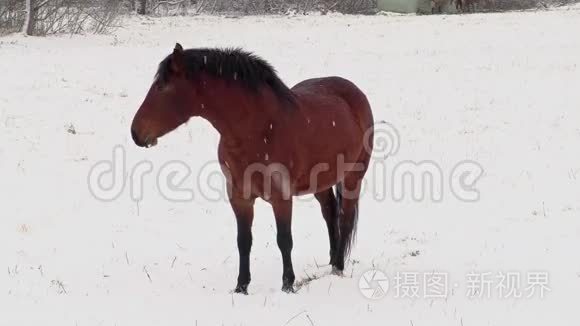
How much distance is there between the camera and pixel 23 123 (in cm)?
1009

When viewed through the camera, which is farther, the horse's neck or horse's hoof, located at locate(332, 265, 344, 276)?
horse's hoof, located at locate(332, 265, 344, 276)

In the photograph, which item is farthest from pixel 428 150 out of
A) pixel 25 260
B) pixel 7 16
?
pixel 7 16

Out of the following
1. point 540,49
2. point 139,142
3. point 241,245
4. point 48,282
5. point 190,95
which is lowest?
point 48,282

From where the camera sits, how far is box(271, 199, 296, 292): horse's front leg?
15.8 ft

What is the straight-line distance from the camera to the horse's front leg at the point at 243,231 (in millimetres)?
4930

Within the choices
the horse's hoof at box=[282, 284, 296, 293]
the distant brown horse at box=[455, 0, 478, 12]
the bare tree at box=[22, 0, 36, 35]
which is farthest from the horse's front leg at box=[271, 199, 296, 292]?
the distant brown horse at box=[455, 0, 478, 12]

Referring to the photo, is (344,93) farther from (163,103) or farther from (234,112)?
(163,103)

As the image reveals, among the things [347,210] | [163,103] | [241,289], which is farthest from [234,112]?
[347,210]

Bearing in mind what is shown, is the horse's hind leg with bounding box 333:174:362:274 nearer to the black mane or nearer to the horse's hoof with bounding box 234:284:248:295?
the horse's hoof with bounding box 234:284:248:295

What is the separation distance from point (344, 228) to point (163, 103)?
7.07 feet

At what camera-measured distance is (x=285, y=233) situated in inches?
195

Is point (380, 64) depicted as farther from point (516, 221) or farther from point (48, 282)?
point (48, 282)

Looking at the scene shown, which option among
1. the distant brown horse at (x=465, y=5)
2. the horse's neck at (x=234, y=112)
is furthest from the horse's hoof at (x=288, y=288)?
the distant brown horse at (x=465, y=5)

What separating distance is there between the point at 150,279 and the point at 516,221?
373 centimetres
